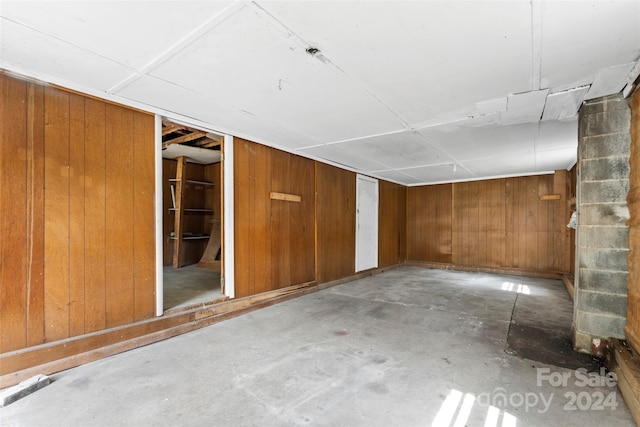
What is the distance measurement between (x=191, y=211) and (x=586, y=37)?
6.76m

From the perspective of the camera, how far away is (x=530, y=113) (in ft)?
9.34

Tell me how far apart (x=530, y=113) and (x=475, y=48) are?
152cm

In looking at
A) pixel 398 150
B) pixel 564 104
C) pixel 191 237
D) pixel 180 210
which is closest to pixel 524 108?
pixel 564 104

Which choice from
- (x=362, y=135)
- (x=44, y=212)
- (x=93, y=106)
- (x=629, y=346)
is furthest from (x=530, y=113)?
(x=44, y=212)

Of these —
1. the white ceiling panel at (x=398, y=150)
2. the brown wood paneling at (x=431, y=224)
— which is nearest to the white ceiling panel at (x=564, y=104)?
the white ceiling panel at (x=398, y=150)

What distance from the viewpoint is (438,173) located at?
6352 millimetres

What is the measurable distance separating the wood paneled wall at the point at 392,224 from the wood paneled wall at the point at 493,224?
0.92 ft

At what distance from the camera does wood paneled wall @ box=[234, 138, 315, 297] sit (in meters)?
3.77

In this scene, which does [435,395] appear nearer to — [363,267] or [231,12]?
[231,12]

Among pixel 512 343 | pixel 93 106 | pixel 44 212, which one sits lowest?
pixel 512 343

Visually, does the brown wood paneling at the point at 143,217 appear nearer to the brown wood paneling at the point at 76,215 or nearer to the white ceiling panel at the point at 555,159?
the brown wood paneling at the point at 76,215

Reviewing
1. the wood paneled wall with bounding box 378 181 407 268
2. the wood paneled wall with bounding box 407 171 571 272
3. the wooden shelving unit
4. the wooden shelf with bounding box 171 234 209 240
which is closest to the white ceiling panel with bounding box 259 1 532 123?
the wood paneled wall with bounding box 378 181 407 268

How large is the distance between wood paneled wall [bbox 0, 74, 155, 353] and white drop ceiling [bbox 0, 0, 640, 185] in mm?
253

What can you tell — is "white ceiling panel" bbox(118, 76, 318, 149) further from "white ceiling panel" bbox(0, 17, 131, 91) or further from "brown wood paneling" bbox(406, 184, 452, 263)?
"brown wood paneling" bbox(406, 184, 452, 263)
